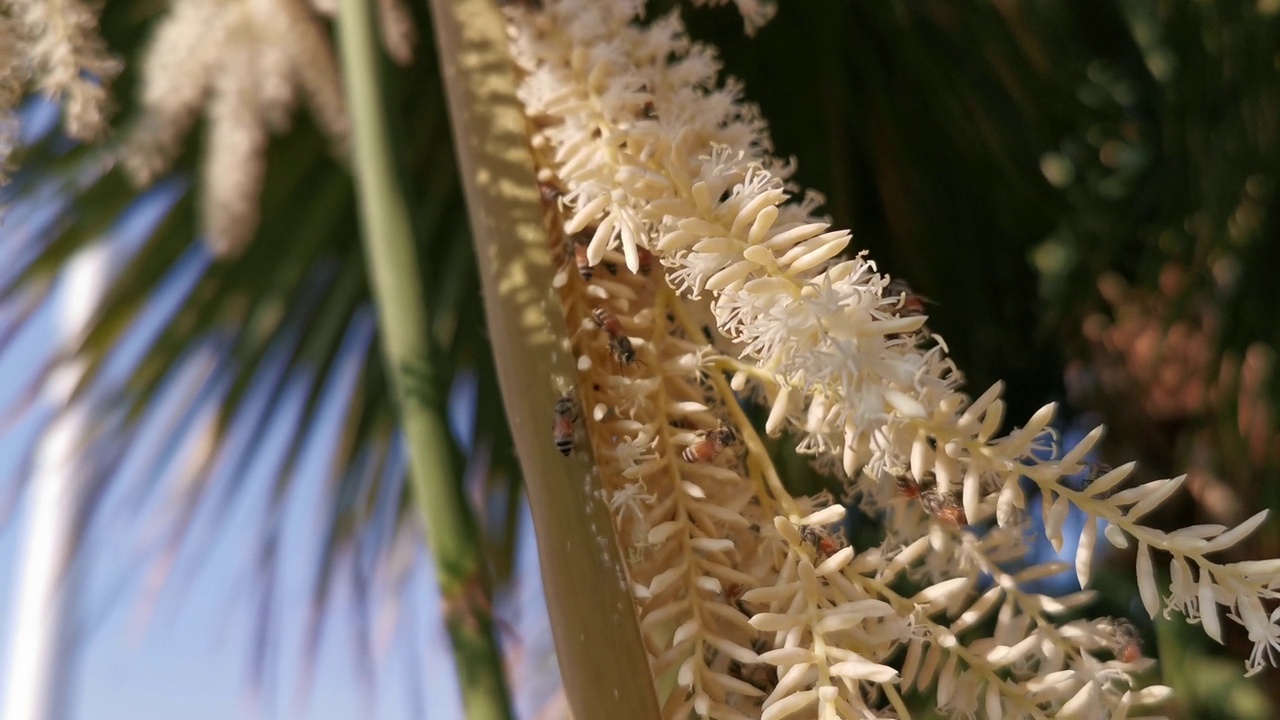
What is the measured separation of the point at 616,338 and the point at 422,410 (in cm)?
7

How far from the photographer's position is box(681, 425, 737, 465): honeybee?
330 millimetres

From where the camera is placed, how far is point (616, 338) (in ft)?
1.13

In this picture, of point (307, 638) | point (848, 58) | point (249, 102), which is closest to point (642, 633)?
point (249, 102)

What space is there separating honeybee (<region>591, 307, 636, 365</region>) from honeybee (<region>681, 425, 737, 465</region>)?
0.12 ft

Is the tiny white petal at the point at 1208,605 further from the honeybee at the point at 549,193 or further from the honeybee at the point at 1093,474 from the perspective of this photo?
the honeybee at the point at 549,193

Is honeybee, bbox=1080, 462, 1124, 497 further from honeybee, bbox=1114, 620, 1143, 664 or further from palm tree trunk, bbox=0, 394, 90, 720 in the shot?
palm tree trunk, bbox=0, 394, 90, 720

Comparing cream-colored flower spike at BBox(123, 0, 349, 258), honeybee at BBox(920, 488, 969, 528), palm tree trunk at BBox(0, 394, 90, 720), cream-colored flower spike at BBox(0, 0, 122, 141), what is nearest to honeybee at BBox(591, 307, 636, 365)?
honeybee at BBox(920, 488, 969, 528)

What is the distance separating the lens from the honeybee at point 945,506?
316 mm

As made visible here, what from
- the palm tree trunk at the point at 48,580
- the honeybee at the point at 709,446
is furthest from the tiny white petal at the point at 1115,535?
the palm tree trunk at the point at 48,580

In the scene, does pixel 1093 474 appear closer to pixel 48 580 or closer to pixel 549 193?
pixel 549 193

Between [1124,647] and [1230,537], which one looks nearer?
[1230,537]

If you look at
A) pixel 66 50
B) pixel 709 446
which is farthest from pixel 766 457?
pixel 66 50

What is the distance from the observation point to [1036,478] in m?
0.26

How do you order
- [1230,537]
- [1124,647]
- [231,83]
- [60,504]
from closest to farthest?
[1230,537] < [1124,647] < [231,83] < [60,504]
